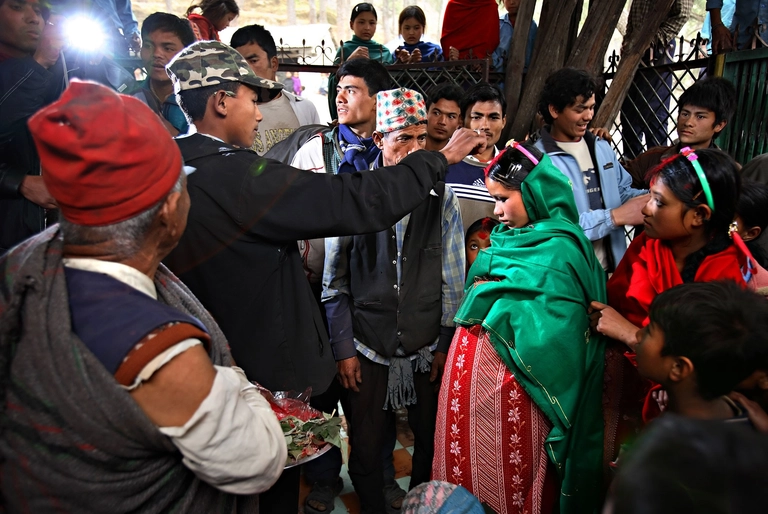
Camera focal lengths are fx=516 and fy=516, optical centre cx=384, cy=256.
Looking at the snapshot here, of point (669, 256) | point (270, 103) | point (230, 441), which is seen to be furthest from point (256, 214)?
point (270, 103)

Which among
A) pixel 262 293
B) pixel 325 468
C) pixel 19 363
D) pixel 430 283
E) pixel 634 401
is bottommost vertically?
pixel 325 468

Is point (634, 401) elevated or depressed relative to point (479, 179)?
depressed

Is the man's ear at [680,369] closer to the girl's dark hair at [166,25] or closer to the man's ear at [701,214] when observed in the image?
the man's ear at [701,214]

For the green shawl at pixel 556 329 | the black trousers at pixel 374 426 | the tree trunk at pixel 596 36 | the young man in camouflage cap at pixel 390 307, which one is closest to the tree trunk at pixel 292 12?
the tree trunk at pixel 596 36

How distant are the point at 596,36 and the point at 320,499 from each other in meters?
4.98

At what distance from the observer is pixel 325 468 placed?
2.85 metres

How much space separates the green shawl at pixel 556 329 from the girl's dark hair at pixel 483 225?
0.76 meters

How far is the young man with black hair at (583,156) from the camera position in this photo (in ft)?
9.51

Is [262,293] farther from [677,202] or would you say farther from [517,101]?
[517,101]

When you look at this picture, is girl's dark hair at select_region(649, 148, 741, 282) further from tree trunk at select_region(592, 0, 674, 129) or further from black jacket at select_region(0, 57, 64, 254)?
tree trunk at select_region(592, 0, 674, 129)

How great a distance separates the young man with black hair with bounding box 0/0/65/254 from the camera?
2.38 m

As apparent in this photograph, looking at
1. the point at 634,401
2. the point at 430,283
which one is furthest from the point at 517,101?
the point at 634,401

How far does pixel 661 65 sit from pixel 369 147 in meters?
3.68

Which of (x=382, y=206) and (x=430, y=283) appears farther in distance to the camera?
(x=430, y=283)
